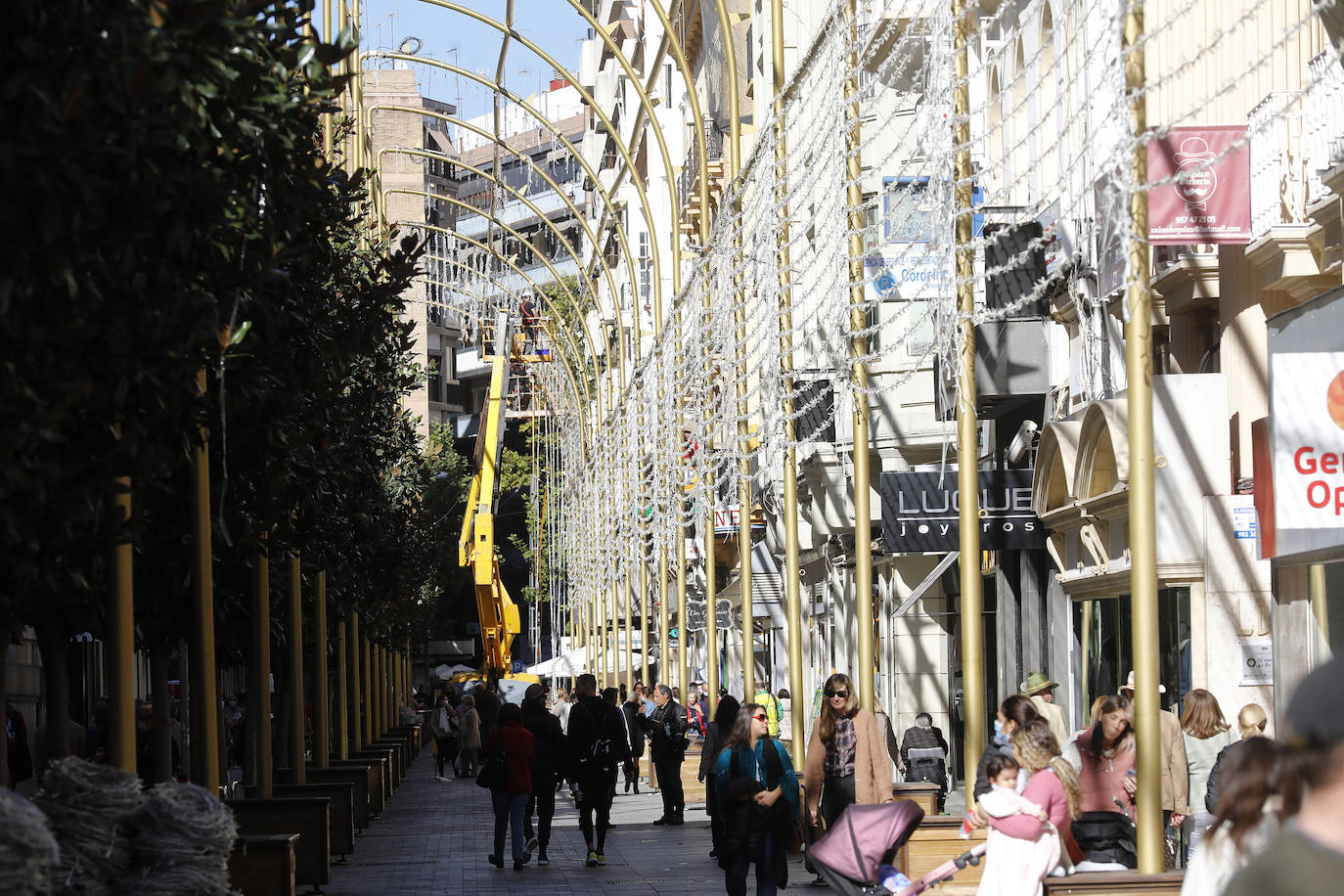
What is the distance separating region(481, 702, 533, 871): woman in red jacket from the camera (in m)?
20.7

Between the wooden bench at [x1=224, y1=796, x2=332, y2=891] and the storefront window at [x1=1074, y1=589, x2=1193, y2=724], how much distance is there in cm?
739

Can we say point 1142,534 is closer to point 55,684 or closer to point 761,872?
point 761,872

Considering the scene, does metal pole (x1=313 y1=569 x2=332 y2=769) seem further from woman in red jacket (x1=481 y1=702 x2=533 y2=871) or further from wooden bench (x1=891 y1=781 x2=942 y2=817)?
wooden bench (x1=891 y1=781 x2=942 y2=817)

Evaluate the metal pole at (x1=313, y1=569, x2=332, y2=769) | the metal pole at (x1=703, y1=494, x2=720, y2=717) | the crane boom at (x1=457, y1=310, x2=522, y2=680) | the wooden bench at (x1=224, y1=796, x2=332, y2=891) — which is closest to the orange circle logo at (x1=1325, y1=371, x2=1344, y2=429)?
the wooden bench at (x1=224, y1=796, x2=332, y2=891)

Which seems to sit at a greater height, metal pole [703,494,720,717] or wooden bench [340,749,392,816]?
metal pole [703,494,720,717]

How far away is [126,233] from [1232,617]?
14.1 meters

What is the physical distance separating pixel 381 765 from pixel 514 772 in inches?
450

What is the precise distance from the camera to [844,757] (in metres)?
16.4

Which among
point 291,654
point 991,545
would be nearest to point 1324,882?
point 291,654

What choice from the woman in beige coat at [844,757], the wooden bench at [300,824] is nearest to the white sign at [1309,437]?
the woman in beige coat at [844,757]

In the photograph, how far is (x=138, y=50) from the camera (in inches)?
292

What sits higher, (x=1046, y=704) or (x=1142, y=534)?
(x=1142, y=534)

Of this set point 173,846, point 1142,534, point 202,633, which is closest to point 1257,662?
point 1142,534

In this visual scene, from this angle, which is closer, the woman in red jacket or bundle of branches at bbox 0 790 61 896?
bundle of branches at bbox 0 790 61 896
